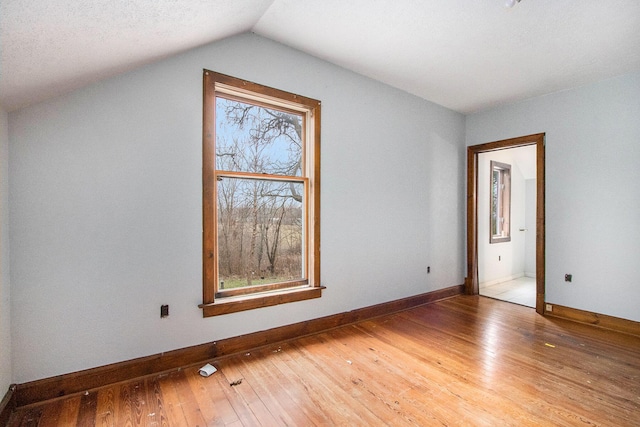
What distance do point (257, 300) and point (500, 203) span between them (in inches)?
190

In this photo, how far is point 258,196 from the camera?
8.87 ft

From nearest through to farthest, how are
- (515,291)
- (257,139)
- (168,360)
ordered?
(168,360) → (257,139) → (515,291)

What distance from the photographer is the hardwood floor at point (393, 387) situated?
1718mm

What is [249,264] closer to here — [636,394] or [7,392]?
[7,392]

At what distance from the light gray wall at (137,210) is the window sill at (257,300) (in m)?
0.07

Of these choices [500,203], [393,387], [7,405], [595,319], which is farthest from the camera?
[500,203]

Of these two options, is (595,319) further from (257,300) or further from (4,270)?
(4,270)

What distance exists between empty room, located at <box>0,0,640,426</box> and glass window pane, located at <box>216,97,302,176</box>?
0.02 m

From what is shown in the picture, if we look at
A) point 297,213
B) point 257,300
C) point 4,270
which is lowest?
point 257,300

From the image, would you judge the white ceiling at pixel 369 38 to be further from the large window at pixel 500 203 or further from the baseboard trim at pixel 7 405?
the large window at pixel 500 203

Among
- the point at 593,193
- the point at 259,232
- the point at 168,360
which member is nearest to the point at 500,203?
the point at 593,193

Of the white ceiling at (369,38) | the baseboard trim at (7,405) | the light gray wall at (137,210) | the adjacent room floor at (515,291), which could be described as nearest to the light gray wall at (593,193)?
the white ceiling at (369,38)

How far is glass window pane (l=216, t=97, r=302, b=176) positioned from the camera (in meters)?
2.54

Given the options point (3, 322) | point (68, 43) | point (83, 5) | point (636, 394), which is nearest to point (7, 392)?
point (3, 322)
